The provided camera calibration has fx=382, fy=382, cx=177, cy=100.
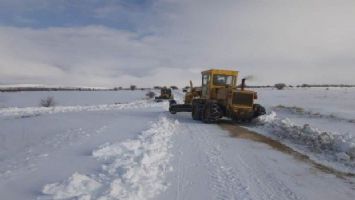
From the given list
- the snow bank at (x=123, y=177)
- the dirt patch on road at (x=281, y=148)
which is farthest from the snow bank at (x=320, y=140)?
the snow bank at (x=123, y=177)

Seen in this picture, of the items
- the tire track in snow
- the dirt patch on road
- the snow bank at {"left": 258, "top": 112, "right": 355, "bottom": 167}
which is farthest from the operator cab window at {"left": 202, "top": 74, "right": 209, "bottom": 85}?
the tire track in snow

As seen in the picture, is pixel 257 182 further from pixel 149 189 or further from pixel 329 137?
pixel 329 137

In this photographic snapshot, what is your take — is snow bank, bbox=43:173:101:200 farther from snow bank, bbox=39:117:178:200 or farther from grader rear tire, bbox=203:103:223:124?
grader rear tire, bbox=203:103:223:124

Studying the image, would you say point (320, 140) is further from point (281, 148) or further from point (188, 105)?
point (188, 105)

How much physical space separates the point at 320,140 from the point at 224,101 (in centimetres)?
724

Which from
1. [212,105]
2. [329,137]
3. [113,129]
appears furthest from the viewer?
[212,105]

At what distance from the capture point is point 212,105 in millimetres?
18047

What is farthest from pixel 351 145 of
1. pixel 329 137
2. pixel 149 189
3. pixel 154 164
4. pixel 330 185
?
pixel 149 189

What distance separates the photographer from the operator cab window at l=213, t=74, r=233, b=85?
64.3 ft

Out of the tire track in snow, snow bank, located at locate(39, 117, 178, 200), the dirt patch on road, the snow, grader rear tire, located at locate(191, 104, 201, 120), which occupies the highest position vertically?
grader rear tire, located at locate(191, 104, 201, 120)

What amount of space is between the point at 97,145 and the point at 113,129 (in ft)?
12.6

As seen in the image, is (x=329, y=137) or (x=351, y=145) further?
(x=329, y=137)

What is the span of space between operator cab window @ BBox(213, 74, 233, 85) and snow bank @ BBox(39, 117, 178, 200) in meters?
10.1

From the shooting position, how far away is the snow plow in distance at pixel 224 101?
1777cm
